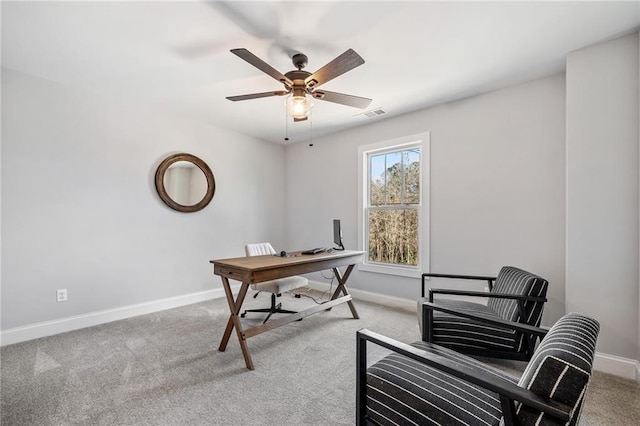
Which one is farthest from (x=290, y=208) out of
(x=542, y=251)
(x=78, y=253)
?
(x=542, y=251)

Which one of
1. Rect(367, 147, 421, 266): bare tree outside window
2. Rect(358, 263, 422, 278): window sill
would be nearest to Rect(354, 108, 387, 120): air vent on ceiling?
Rect(367, 147, 421, 266): bare tree outside window

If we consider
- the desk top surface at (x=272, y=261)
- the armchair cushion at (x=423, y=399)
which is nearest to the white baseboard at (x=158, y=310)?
the desk top surface at (x=272, y=261)

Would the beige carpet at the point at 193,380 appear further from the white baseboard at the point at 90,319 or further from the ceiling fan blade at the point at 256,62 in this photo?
the ceiling fan blade at the point at 256,62

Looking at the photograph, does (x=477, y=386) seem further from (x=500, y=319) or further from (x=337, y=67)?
(x=337, y=67)

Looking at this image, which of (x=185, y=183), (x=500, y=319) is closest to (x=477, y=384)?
(x=500, y=319)

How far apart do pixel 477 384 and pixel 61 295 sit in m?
3.79

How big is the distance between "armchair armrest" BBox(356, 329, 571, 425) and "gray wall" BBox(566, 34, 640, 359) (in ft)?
6.30

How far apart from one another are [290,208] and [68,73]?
11.1 feet

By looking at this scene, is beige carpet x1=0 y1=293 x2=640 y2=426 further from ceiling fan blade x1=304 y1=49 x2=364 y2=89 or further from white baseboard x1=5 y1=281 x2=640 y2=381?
ceiling fan blade x1=304 y1=49 x2=364 y2=89

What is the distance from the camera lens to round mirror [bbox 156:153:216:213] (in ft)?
12.0

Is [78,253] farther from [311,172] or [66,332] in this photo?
[311,172]

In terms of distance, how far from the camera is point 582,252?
7.39ft

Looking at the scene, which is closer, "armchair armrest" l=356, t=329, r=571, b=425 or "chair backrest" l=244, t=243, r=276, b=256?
"armchair armrest" l=356, t=329, r=571, b=425

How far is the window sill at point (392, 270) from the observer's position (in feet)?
11.8
